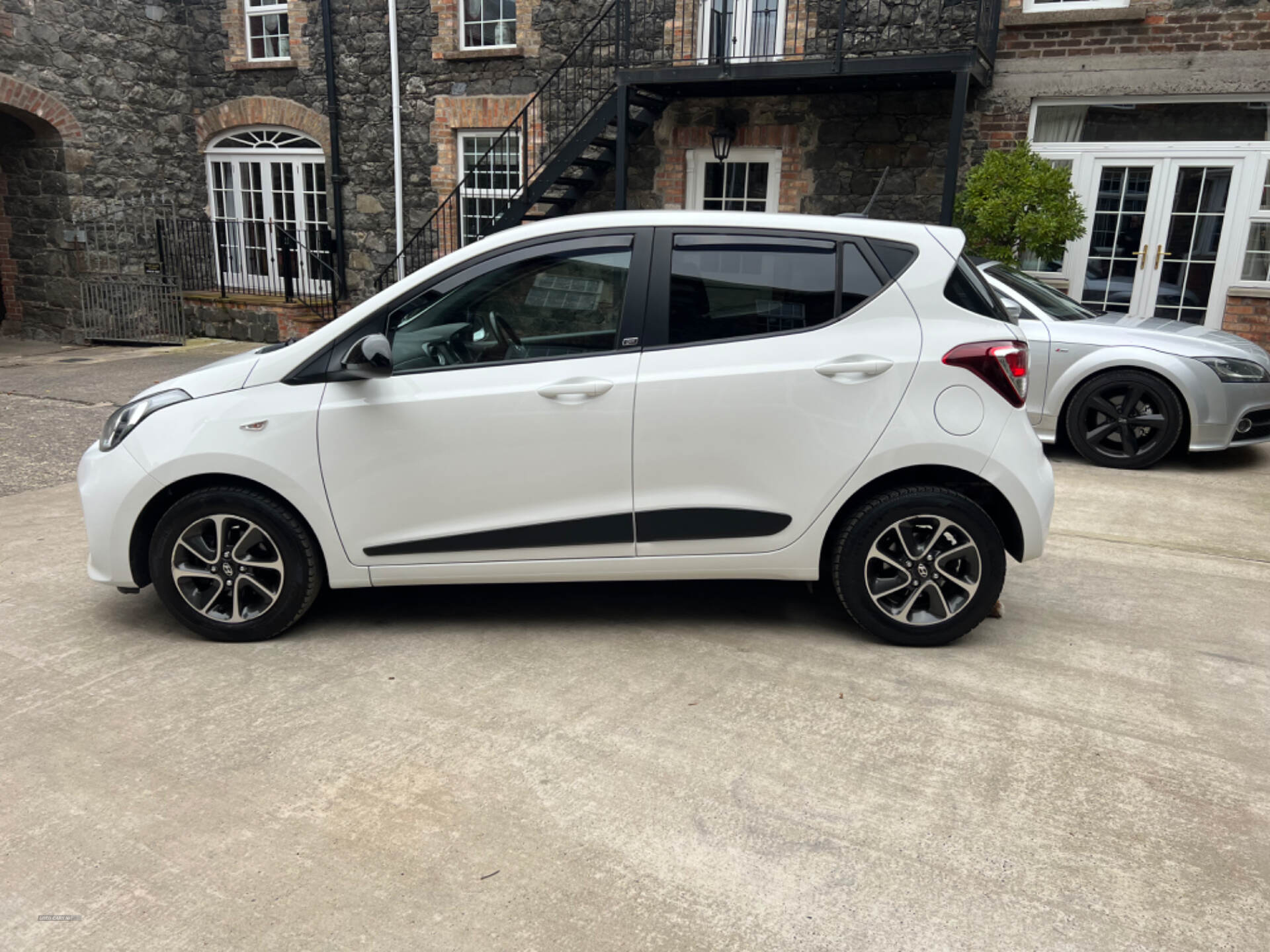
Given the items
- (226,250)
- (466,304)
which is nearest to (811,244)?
(466,304)

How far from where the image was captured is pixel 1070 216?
10.0 m

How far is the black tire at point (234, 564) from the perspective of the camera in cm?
383

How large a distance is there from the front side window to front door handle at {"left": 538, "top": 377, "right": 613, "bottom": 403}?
148 millimetres

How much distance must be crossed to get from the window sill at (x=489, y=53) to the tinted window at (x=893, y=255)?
10878 mm

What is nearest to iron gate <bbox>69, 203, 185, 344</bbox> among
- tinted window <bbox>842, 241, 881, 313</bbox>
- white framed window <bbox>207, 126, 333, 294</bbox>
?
white framed window <bbox>207, 126, 333, 294</bbox>

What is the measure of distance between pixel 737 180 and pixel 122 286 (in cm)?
897

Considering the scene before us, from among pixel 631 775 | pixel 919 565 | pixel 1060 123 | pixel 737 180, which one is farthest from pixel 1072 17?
pixel 631 775

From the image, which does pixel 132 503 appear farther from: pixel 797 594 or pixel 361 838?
pixel 797 594

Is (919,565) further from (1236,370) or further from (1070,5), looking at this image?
(1070,5)

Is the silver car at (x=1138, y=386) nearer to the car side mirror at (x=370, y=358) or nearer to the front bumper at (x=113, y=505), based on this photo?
the car side mirror at (x=370, y=358)

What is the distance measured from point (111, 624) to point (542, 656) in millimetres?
1939

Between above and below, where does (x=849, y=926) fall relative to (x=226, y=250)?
below

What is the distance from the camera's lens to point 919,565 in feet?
12.7

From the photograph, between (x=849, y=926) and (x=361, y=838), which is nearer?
(x=849, y=926)
